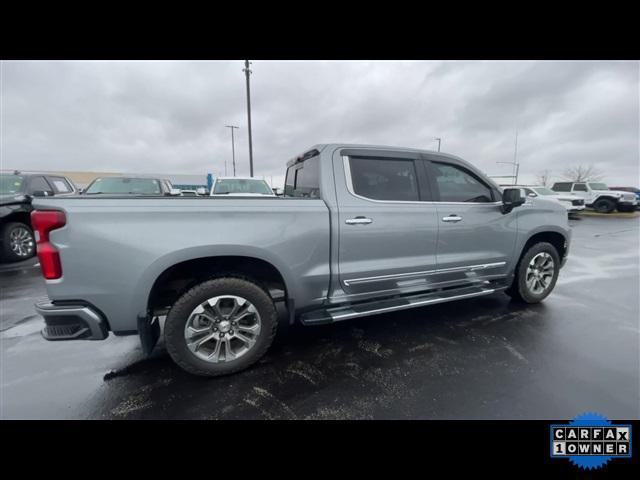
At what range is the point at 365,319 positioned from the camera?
3.46 m

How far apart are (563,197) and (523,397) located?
1823 centimetres

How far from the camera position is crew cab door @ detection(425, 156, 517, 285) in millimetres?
3055

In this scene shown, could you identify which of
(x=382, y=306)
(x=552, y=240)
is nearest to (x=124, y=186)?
(x=382, y=306)

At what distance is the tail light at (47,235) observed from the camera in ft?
6.21

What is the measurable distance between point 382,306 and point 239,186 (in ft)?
23.2

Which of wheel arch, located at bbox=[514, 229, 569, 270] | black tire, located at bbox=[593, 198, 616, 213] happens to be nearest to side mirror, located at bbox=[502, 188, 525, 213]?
wheel arch, located at bbox=[514, 229, 569, 270]

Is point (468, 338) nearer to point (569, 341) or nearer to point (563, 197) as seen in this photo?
point (569, 341)

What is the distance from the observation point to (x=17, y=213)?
6.12 meters

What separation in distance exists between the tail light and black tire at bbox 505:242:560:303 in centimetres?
485

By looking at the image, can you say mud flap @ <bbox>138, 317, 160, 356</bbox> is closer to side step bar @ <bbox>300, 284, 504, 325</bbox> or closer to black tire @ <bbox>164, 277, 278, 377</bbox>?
black tire @ <bbox>164, 277, 278, 377</bbox>
